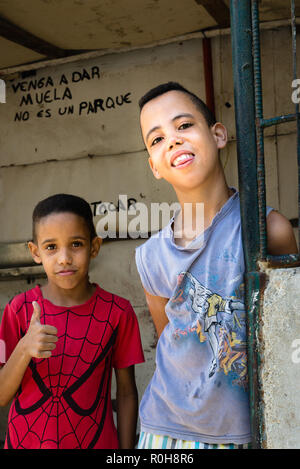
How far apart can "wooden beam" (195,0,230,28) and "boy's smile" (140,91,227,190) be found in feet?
5.07

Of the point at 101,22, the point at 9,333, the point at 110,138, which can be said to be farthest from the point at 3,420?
the point at 101,22

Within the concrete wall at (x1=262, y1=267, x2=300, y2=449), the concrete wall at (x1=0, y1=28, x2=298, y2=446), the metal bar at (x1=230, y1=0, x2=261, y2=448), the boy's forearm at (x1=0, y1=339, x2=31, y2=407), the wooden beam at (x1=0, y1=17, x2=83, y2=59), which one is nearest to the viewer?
the concrete wall at (x1=262, y1=267, x2=300, y2=449)

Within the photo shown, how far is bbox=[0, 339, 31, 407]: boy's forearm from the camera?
197 cm

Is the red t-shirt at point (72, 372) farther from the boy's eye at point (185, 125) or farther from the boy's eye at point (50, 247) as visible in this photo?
the boy's eye at point (185, 125)

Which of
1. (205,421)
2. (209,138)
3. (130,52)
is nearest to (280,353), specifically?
(205,421)

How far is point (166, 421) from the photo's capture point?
5.31 feet

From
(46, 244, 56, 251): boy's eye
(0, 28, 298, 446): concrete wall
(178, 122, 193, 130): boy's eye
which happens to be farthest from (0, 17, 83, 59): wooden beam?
(178, 122, 193, 130): boy's eye

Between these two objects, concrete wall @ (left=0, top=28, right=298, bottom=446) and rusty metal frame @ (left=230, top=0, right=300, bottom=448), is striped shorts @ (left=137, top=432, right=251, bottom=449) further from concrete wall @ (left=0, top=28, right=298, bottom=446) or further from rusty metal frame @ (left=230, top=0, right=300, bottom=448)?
concrete wall @ (left=0, top=28, right=298, bottom=446)

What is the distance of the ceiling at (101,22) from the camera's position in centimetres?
312

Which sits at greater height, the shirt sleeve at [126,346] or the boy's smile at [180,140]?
the boy's smile at [180,140]

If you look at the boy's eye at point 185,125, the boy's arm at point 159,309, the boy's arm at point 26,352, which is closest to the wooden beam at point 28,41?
the boy's eye at point 185,125

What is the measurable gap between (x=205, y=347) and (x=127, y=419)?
75 centimetres

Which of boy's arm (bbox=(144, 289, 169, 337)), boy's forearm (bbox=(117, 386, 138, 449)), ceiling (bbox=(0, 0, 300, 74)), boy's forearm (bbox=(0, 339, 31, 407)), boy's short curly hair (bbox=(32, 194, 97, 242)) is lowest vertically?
boy's forearm (bbox=(117, 386, 138, 449))

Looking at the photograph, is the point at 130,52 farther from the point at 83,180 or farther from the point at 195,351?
the point at 195,351
